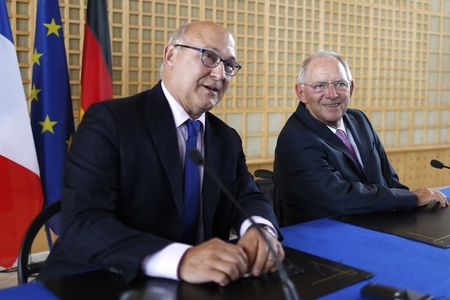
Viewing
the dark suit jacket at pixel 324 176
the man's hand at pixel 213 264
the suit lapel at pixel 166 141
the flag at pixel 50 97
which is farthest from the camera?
the flag at pixel 50 97

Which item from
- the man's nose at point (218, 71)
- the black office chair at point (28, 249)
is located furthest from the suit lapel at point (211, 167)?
the black office chair at point (28, 249)

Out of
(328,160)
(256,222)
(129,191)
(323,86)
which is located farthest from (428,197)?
(129,191)

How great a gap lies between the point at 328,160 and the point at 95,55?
1756mm

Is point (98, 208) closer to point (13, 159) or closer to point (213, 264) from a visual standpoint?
point (213, 264)

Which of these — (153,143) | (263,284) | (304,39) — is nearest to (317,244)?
(263,284)

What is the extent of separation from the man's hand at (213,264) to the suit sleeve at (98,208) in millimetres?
100

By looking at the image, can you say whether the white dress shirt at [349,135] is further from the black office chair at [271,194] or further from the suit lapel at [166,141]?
the suit lapel at [166,141]

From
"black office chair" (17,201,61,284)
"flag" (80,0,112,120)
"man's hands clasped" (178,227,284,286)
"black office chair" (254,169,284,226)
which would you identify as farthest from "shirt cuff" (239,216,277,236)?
"flag" (80,0,112,120)

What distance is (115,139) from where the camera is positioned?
1.55m

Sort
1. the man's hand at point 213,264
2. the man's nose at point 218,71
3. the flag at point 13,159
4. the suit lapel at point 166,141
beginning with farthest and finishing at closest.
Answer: the flag at point 13,159 < the man's nose at point 218,71 < the suit lapel at point 166,141 < the man's hand at point 213,264

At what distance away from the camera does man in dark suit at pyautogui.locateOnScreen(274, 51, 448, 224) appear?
2.26 metres

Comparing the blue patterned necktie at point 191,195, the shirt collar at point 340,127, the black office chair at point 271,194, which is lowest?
the black office chair at point 271,194

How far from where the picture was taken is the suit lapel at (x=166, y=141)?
1599 millimetres

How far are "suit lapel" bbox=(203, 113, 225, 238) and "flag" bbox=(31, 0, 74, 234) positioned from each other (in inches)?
62.8
